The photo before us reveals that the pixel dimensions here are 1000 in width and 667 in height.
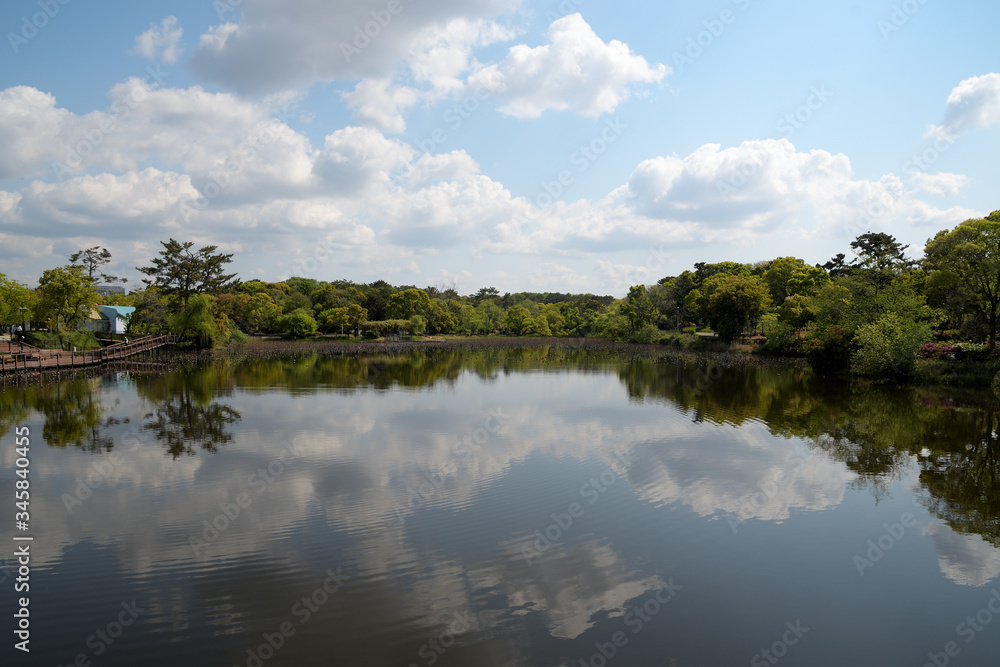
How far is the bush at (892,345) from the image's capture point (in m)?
25.4

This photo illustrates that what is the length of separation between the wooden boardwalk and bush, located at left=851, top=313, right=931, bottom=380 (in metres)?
42.6

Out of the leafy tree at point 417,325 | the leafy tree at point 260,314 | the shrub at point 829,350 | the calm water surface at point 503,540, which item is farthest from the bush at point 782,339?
the leafy tree at point 260,314

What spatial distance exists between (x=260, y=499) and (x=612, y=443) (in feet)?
27.9

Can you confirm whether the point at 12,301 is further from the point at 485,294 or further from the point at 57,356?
the point at 485,294

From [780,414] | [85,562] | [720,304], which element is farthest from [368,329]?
[85,562]

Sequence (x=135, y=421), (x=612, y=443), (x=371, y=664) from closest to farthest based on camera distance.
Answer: (x=371, y=664), (x=612, y=443), (x=135, y=421)

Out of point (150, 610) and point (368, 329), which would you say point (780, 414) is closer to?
point (150, 610)

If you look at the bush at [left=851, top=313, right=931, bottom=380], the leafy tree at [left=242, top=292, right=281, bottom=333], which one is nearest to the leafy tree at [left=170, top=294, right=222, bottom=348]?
the leafy tree at [left=242, top=292, right=281, bottom=333]

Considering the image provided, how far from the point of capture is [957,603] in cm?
648

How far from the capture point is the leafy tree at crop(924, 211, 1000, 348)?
2566cm

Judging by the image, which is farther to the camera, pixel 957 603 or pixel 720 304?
pixel 720 304

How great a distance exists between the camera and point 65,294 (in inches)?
→ 1346

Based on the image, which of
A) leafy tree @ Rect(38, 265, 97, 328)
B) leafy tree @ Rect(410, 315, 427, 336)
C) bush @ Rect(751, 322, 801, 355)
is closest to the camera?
leafy tree @ Rect(38, 265, 97, 328)

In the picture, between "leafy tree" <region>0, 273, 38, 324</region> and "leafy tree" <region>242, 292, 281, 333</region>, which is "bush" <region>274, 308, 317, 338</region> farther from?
"leafy tree" <region>0, 273, 38, 324</region>
